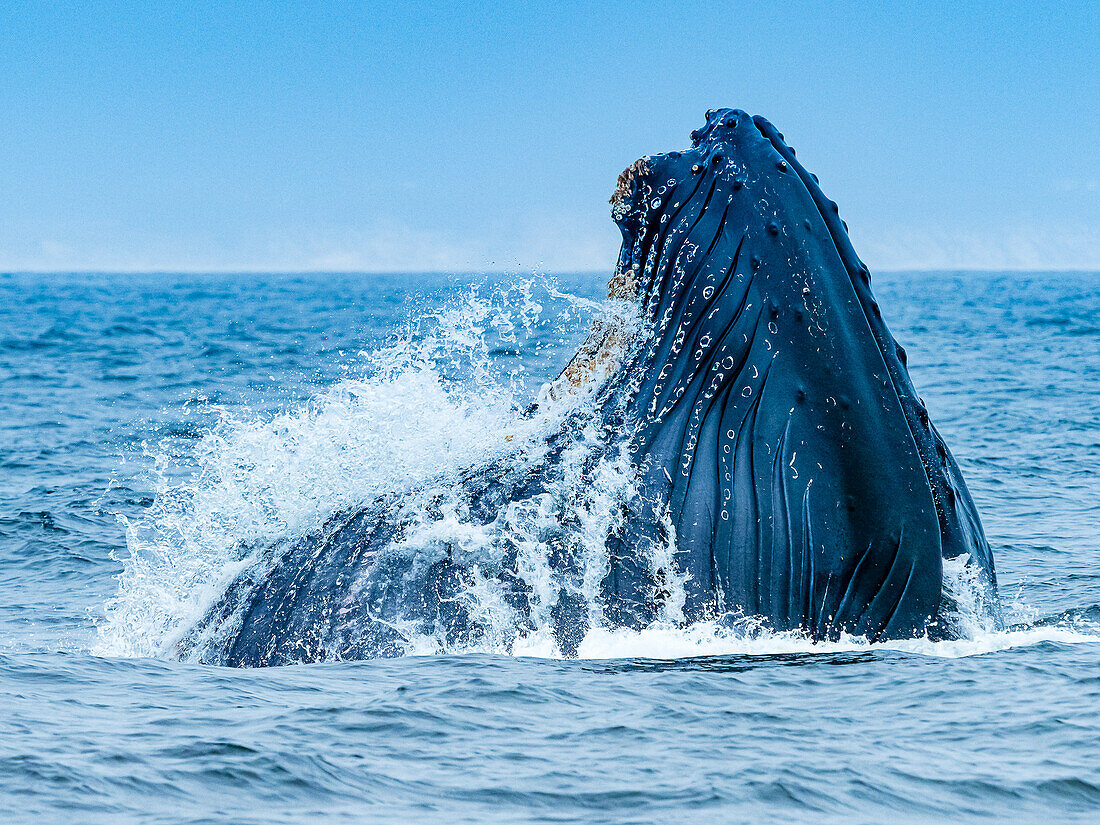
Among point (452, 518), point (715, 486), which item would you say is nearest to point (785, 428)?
point (715, 486)

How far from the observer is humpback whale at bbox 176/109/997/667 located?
210 inches

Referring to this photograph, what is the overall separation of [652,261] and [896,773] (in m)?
2.49

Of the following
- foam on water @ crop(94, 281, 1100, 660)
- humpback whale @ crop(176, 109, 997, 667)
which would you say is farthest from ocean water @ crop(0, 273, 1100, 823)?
humpback whale @ crop(176, 109, 997, 667)

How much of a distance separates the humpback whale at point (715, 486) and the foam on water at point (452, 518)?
22mm

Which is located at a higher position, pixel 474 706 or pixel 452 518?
pixel 452 518

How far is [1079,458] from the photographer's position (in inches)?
595

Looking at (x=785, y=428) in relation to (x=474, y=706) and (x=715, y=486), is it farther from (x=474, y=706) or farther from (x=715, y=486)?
(x=474, y=706)

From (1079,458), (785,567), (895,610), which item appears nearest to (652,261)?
(785,567)

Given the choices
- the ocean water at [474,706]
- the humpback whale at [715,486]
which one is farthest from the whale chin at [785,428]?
the ocean water at [474,706]

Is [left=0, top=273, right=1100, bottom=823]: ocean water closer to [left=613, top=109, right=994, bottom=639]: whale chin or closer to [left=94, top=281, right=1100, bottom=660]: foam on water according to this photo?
[left=94, top=281, right=1100, bottom=660]: foam on water

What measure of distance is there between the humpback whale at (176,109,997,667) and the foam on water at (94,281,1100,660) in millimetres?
22

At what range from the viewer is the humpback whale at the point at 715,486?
5.33 m

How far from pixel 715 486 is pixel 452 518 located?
1178mm

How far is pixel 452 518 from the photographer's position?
18.5 feet
